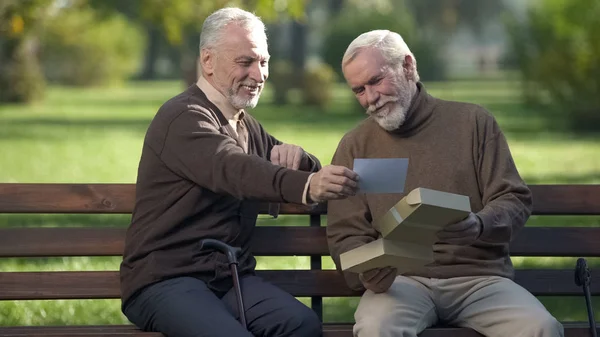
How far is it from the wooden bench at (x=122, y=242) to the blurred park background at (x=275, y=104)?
2.09 m

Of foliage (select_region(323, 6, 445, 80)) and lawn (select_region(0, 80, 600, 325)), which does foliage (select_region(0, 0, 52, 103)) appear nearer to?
lawn (select_region(0, 80, 600, 325))

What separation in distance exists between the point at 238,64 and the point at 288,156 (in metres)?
0.42

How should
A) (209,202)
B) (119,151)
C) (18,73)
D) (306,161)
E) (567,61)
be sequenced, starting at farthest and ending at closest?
(18,73) < (567,61) < (119,151) < (306,161) < (209,202)

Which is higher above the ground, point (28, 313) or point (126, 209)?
point (126, 209)

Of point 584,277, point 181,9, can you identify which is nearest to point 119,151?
A: point 181,9

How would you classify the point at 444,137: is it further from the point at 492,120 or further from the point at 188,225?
the point at 188,225

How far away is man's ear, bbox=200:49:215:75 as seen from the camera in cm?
497

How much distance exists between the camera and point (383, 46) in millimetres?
5066

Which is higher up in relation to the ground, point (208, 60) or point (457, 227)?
point (208, 60)

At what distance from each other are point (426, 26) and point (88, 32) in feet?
100

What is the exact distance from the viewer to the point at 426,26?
82.5m

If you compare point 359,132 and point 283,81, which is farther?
point 283,81

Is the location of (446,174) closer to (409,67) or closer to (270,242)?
(409,67)

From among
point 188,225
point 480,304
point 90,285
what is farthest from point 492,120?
point 90,285
